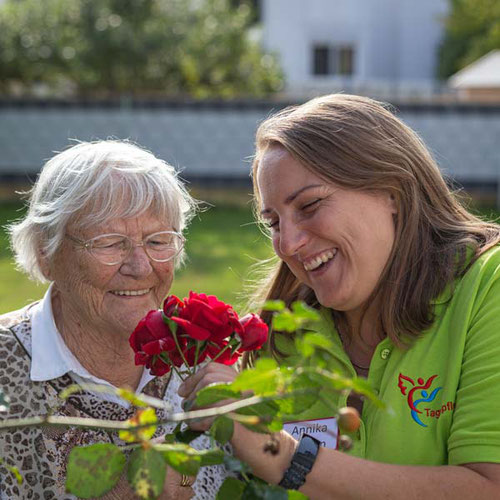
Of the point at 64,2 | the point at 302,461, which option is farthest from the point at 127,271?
the point at 64,2

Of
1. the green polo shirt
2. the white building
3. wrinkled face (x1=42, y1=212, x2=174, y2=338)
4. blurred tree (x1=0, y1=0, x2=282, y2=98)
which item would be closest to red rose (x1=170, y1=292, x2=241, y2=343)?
the green polo shirt

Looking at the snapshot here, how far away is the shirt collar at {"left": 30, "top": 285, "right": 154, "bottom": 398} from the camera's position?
8.86 ft

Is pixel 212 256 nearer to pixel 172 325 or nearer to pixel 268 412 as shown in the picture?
A: pixel 172 325

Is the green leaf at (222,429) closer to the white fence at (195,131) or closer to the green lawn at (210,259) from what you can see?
the green lawn at (210,259)

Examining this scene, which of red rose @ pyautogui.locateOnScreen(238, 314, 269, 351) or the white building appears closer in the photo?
red rose @ pyautogui.locateOnScreen(238, 314, 269, 351)

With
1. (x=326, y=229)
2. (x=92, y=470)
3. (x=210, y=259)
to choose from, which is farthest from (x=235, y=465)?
(x=210, y=259)

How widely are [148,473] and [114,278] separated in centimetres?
135

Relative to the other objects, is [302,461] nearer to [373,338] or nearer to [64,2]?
[373,338]

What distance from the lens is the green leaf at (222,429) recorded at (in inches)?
64.4

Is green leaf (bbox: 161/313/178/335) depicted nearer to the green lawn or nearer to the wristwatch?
the wristwatch

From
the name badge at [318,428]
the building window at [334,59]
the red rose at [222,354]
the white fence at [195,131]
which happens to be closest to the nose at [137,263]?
the name badge at [318,428]

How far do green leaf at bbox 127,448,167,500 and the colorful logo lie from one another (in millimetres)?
1118

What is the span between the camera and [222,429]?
165 centimetres

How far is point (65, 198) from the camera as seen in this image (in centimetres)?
270
